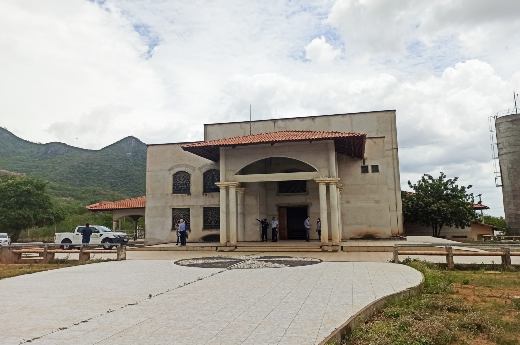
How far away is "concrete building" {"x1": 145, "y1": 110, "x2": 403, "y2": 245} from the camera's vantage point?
19.0 metres

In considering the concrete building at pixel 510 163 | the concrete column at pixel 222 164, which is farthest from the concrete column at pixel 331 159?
the concrete building at pixel 510 163

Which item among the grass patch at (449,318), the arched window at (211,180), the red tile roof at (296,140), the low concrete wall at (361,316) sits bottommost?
the grass patch at (449,318)

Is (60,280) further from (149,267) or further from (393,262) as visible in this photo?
(393,262)

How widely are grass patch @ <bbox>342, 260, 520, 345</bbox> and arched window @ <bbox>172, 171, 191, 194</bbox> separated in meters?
16.9

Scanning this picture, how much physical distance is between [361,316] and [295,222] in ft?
57.4

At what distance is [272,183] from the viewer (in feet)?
76.0

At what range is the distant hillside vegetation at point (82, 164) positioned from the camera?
64.3 m

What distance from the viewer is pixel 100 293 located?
8320mm

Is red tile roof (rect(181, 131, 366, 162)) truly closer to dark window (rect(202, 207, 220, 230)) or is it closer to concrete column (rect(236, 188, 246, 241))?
concrete column (rect(236, 188, 246, 241))

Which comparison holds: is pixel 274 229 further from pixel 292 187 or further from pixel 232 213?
pixel 232 213

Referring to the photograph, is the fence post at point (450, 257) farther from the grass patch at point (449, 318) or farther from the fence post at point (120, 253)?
the fence post at point (120, 253)

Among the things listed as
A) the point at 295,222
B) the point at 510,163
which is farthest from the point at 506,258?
the point at 510,163

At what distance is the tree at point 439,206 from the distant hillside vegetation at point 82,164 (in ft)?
135

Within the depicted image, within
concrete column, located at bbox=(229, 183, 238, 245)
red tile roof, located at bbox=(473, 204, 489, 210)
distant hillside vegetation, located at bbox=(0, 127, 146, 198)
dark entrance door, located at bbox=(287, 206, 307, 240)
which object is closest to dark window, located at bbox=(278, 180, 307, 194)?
dark entrance door, located at bbox=(287, 206, 307, 240)
